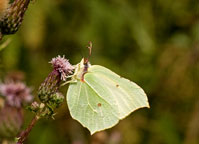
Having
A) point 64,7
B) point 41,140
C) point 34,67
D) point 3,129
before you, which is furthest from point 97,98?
point 64,7

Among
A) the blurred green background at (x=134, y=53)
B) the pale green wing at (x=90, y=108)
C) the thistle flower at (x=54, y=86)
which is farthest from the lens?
the blurred green background at (x=134, y=53)

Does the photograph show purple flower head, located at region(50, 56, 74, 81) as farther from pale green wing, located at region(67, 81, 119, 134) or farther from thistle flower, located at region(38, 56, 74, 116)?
pale green wing, located at region(67, 81, 119, 134)

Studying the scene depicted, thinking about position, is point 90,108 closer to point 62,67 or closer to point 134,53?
point 62,67

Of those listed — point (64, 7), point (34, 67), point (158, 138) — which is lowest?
point (158, 138)

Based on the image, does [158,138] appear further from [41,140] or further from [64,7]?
[64,7]

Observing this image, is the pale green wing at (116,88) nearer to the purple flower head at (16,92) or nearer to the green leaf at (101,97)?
the green leaf at (101,97)

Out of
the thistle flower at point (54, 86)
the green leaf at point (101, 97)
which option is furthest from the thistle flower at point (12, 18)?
the green leaf at point (101, 97)

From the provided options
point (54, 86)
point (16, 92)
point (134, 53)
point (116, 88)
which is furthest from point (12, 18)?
point (134, 53)
